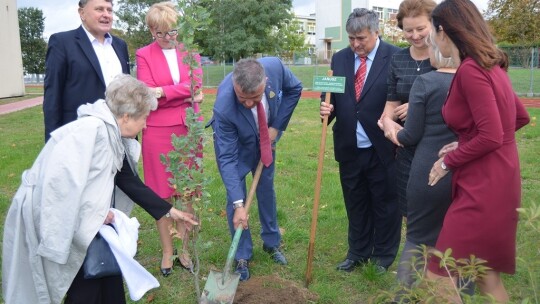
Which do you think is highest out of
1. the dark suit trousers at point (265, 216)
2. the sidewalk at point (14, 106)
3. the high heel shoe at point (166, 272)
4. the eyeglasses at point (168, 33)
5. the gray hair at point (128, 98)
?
the eyeglasses at point (168, 33)

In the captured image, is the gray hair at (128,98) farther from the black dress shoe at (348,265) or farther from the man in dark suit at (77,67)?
the black dress shoe at (348,265)

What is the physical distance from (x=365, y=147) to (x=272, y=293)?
127cm

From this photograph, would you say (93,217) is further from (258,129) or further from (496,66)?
(496,66)

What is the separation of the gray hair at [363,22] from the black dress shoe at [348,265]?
181 centimetres

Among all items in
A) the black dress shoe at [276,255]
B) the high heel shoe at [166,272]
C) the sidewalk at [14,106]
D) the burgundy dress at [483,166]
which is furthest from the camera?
the sidewalk at [14,106]

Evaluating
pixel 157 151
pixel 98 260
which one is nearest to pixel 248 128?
pixel 157 151

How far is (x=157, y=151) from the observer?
3.86 meters

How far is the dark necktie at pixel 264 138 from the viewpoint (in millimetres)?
3574

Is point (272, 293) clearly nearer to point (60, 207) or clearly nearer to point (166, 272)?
point (166, 272)

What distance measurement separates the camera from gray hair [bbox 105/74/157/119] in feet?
8.39

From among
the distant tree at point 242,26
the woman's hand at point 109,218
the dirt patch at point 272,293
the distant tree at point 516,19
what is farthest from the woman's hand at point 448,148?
→ the distant tree at point 242,26

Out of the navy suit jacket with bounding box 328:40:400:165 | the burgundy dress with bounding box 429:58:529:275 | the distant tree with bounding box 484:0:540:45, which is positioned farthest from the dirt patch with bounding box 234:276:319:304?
the distant tree with bounding box 484:0:540:45

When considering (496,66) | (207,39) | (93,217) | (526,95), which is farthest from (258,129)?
(207,39)

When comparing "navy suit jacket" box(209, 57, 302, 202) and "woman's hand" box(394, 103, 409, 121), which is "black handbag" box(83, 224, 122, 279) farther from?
"woman's hand" box(394, 103, 409, 121)
